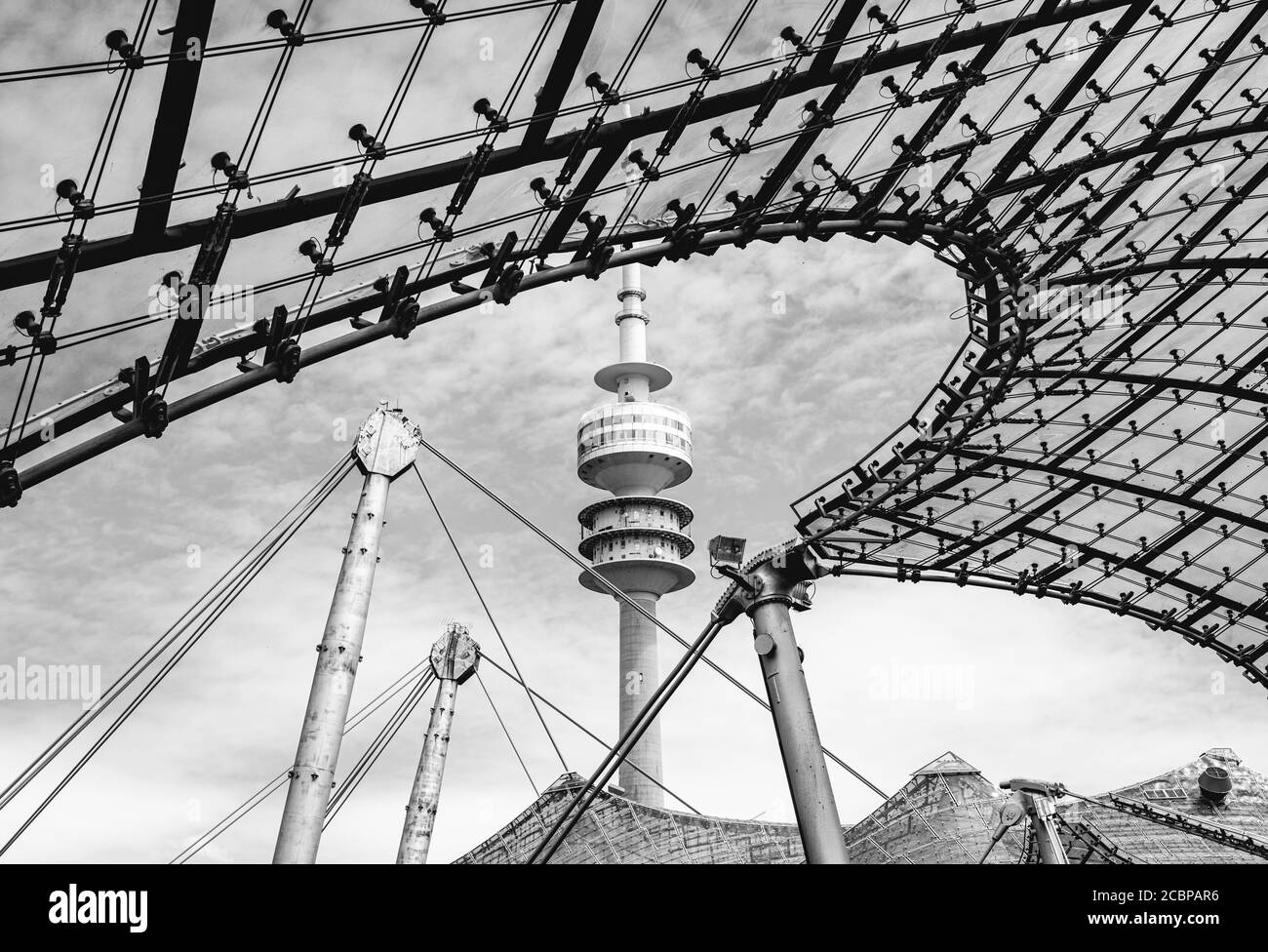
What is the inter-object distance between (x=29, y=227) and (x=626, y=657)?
266 ft

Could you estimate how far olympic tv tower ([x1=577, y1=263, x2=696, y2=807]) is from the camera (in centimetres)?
9356

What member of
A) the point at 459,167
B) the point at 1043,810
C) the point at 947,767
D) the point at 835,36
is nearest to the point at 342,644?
the point at 459,167

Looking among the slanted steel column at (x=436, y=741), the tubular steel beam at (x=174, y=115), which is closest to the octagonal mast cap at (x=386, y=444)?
the tubular steel beam at (x=174, y=115)

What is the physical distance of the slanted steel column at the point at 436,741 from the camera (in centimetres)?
3806

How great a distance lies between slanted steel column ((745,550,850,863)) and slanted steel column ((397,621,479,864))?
57.7ft

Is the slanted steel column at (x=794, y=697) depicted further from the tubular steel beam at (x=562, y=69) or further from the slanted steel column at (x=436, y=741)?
the slanted steel column at (x=436, y=741)

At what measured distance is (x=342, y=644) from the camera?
25531 mm

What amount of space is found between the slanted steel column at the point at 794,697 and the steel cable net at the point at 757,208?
7097 millimetres

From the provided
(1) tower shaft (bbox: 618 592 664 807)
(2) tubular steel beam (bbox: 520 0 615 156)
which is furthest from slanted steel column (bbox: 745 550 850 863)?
(1) tower shaft (bbox: 618 592 664 807)

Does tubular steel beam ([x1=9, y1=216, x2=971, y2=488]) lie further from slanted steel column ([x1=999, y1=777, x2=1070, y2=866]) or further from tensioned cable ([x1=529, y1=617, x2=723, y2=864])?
slanted steel column ([x1=999, y1=777, x2=1070, y2=866])

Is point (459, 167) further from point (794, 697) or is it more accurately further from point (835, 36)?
point (794, 697)

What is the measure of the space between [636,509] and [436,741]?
5421 cm

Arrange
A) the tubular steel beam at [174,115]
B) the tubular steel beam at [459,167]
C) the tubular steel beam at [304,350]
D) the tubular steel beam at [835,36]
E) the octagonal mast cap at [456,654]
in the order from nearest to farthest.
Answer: the tubular steel beam at [174,115] → the tubular steel beam at [459,167] → the tubular steel beam at [304,350] → the tubular steel beam at [835,36] → the octagonal mast cap at [456,654]
